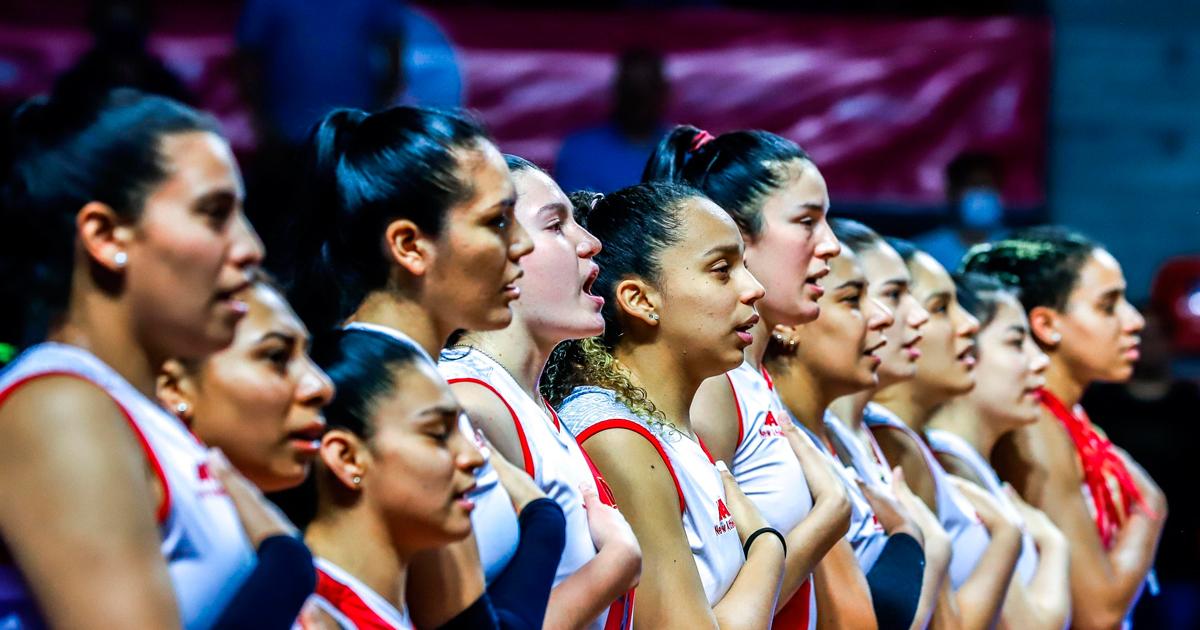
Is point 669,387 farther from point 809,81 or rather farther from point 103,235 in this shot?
point 809,81

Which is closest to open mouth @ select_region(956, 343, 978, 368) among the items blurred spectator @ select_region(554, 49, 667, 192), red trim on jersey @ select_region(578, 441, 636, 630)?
red trim on jersey @ select_region(578, 441, 636, 630)

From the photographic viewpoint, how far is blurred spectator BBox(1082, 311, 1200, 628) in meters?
5.48

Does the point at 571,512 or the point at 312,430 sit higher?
the point at 312,430

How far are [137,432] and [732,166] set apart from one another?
177cm

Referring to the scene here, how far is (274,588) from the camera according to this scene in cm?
170

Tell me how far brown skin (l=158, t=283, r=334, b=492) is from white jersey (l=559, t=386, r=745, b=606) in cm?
85

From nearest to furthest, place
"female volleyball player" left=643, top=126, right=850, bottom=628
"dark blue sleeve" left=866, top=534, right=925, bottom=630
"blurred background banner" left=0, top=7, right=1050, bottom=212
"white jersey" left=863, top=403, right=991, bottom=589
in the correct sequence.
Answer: "female volleyball player" left=643, top=126, right=850, bottom=628, "dark blue sleeve" left=866, top=534, right=925, bottom=630, "white jersey" left=863, top=403, right=991, bottom=589, "blurred background banner" left=0, top=7, right=1050, bottom=212

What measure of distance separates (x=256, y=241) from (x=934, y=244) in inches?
177

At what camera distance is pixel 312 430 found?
6.27 ft

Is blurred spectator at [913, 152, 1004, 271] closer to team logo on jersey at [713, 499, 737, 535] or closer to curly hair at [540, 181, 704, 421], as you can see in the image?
curly hair at [540, 181, 704, 421]

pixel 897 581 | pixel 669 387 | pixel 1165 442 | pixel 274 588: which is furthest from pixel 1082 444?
pixel 274 588

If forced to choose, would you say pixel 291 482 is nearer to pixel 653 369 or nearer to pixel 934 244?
pixel 653 369

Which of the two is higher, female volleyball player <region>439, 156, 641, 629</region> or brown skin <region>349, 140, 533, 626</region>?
brown skin <region>349, 140, 533, 626</region>

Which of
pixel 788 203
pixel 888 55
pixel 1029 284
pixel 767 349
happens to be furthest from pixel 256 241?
pixel 888 55
